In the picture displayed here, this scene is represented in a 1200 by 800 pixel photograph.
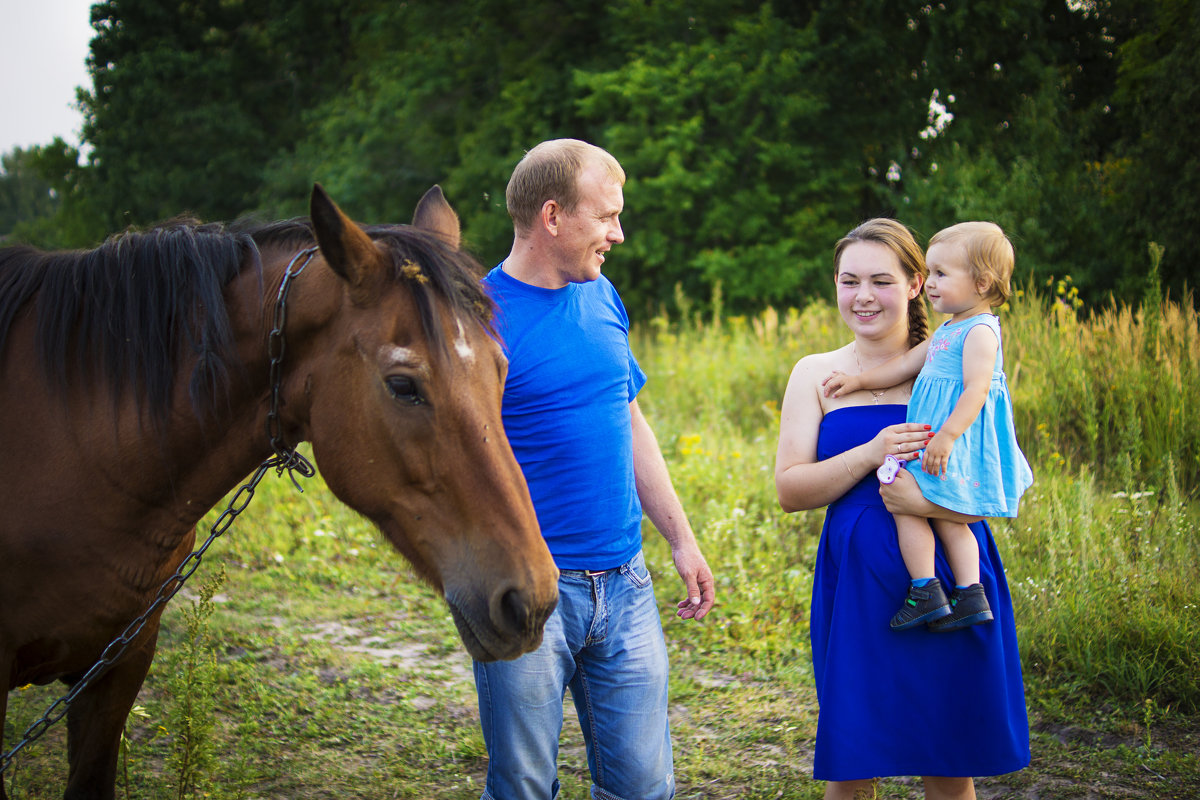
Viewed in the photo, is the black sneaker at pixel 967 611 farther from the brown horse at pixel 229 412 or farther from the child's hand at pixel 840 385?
the brown horse at pixel 229 412

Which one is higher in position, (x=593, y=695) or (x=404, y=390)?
(x=404, y=390)

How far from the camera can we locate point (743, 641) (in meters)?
4.59

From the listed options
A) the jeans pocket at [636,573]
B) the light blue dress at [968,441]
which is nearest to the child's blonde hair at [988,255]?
the light blue dress at [968,441]

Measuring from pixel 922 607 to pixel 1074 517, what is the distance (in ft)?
9.83

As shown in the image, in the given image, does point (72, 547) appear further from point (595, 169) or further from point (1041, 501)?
point (1041, 501)

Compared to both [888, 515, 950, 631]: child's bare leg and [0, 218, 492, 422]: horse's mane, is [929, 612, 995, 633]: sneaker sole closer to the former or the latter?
[888, 515, 950, 631]: child's bare leg

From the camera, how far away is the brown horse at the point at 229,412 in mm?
1804

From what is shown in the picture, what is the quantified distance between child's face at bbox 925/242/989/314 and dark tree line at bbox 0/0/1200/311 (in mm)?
9331

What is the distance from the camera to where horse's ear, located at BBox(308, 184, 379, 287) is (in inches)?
68.2

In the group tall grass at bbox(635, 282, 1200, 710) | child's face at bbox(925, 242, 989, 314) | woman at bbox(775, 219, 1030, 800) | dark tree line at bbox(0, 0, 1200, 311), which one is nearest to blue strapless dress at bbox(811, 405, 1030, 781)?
woman at bbox(775, 219, 1030, 800)

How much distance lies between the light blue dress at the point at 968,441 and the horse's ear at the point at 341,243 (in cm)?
162

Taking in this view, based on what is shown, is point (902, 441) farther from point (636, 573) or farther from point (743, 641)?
point (743, 641)

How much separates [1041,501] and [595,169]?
4151 millimetres

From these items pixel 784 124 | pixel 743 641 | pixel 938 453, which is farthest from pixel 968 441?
pixel 784 124
